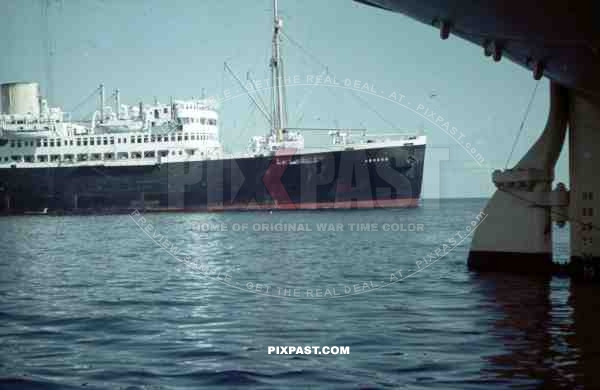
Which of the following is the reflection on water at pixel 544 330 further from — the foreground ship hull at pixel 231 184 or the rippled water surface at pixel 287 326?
the foreground ship hull at pixel 231 184

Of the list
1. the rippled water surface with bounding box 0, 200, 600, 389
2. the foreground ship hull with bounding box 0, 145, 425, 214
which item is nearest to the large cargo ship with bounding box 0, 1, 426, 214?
the foreground ship hull with bounding box 0, 145, 425, 214

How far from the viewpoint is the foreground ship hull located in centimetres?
7344

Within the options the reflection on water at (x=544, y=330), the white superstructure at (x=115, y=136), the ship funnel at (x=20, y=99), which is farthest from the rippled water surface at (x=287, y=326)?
the ship funnel at (x=20, y=99)

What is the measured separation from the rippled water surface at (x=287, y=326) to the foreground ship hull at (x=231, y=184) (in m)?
46.7

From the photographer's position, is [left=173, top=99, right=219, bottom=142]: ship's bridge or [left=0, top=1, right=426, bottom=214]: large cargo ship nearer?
[left=0, top=1, right=426, bottom=214]: large cargo ship

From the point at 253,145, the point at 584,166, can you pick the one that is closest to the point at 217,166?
the point at 253,145

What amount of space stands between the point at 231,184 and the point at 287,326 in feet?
211

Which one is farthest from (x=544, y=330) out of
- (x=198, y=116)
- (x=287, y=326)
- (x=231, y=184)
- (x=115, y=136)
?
(x=115, y=136)

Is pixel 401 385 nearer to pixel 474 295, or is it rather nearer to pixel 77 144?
pixel 474 295

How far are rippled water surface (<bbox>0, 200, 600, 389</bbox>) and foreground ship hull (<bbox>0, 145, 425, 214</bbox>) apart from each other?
46.7m

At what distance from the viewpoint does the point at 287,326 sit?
13062 millimetres

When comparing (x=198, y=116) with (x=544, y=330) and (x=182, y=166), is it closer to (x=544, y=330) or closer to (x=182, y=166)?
(x=182, y=166)

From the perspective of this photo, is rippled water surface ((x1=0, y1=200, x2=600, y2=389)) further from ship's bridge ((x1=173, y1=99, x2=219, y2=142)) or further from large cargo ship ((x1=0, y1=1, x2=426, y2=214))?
ship's bridge ((x1=173, y1=99, x2=219, y2=142))

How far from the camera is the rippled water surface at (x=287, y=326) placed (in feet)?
31.3
